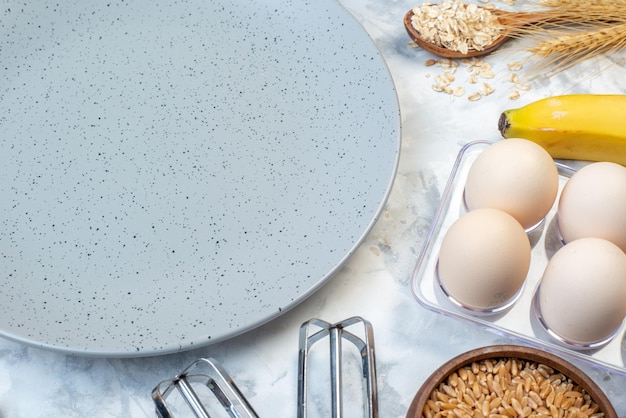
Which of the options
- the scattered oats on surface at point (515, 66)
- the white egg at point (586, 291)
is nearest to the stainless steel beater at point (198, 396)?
the white egg at point (586, 291)

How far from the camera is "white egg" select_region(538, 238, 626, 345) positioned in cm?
53

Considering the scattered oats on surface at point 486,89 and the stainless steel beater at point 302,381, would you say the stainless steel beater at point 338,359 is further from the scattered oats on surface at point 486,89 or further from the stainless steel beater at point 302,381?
the scattered oats on surface at point 486,89

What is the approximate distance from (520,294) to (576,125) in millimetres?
175

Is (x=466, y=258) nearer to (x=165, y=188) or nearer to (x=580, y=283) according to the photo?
(x=580, y=283)

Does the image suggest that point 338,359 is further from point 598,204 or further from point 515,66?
point 515,66

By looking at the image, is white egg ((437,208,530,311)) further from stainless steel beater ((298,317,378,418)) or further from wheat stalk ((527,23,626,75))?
wheat stalk ((527,23,626,75))

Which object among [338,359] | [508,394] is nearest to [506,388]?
[508,394]

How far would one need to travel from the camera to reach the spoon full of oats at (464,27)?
0.78 meters

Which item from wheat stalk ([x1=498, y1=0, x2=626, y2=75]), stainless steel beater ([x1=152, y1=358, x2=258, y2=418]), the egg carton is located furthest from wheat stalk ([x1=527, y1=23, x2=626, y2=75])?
stainless steel beater ([x1=152, y1=358, x2=258, y2=418])

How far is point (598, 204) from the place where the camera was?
0.57m

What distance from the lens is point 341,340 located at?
1.97ft

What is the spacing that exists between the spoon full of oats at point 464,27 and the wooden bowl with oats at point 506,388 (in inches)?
14.7

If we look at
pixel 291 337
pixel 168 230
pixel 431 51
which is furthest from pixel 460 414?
pixel 431 51

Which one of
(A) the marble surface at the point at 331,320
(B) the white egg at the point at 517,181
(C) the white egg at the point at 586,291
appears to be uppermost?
(B) the white egg at the point at 517,181
